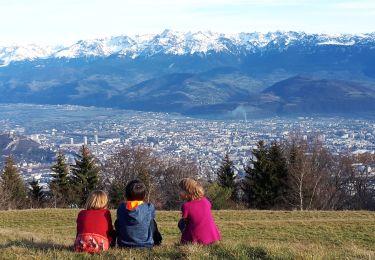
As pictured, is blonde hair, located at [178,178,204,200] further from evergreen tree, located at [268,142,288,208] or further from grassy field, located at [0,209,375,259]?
evergreen tree, located at [268,142,288,208]

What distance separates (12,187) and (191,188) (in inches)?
1399

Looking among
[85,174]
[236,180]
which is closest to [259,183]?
[236,180]

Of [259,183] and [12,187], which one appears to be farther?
[12,187]

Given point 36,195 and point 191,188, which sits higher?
point 191,188

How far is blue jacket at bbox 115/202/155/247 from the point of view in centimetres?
884

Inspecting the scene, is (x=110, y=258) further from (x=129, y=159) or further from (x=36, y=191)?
(x=129, y=159)

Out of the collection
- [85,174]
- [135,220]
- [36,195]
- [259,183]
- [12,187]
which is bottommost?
[36,195]

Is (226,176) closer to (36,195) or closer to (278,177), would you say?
(278,177)

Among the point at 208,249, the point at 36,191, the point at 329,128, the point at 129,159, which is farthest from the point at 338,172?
the point at 329,128

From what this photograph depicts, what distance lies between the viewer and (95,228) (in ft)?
28.9

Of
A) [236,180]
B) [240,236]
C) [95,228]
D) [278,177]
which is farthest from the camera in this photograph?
[236,180]

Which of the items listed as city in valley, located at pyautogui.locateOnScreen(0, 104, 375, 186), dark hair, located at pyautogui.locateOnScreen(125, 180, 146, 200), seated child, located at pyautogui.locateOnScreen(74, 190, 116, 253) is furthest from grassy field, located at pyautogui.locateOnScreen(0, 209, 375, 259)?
city in valley, located at pyautogui.locateOnScreen(0, 104, 375, 186)

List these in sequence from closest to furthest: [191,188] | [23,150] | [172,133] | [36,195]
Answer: [191,188] → [36,195] → [23,150] → [172,133]

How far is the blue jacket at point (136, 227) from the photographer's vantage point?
8844 millimetres
